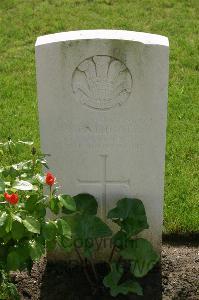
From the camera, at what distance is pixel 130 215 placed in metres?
3.56

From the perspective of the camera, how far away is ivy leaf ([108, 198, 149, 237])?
11.6 ft

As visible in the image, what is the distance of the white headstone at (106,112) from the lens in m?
3.39

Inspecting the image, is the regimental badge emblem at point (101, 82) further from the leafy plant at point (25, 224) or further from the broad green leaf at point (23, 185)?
the broad green leaf at point (23, 185)

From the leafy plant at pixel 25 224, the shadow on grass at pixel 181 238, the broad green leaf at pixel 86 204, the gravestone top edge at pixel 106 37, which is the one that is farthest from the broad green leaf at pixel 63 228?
the shadow on grass at pixel 181 238

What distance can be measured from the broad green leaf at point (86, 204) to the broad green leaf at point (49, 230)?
575mm

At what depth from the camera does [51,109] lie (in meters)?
3.54

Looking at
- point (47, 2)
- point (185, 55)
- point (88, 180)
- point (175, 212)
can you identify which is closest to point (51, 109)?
point (88, 180)

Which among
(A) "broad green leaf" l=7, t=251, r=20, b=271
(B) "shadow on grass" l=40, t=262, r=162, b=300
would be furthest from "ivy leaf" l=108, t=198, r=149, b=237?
(A) "broad green leaf" l=7, t=251, r=20, b=271

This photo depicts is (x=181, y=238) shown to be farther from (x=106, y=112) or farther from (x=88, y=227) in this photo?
(x=106, y=112)

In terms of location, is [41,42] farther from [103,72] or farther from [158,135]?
[158,135]

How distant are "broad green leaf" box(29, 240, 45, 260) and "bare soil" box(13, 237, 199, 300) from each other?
0.78m

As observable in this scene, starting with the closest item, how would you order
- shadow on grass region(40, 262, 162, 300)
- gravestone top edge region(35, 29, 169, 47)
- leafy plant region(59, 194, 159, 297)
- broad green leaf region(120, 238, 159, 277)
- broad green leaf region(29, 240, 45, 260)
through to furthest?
broad green leaf region(29, 240, 45, 260) < gravestone top edge region(35, 29, 169, 47) < leafy plant region(59, 194, 159, 297) < broad green leaf region(120, 238, 159, 277) < shadow on grass region(40, 262, 162, 300)

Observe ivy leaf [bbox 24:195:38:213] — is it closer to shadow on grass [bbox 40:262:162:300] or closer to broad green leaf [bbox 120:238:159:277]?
broad green leaf [bbox 120:238:159:277]

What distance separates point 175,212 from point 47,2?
179 inches
